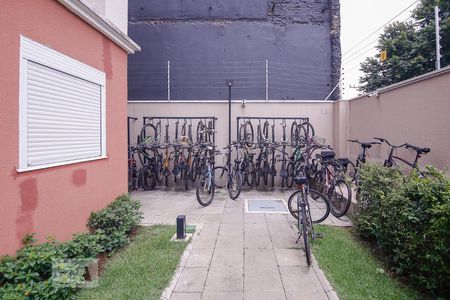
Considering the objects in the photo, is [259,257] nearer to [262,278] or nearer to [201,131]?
[262,278]

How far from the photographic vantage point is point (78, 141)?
13.1ft

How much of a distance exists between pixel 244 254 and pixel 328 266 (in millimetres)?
1019

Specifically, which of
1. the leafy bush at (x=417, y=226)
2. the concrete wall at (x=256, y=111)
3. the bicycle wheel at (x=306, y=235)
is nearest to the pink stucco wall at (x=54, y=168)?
the bicycle wheel at (x=306, y=235)

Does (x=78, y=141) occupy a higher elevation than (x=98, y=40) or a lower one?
lower

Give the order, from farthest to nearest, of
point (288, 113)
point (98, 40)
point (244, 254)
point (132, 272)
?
point (288, 113) < point (98, 40) < point (244, 254) < point (132, 272)

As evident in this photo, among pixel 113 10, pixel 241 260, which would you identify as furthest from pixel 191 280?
pixel 113 10

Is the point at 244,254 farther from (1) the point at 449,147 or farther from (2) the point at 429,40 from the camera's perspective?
(2) the point at 429,40

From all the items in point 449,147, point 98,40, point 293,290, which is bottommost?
point 293,290

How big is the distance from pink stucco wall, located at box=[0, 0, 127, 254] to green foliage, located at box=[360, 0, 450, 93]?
12961mm

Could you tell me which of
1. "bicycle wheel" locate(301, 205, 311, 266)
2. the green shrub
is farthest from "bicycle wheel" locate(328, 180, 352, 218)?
"bicycle wheel" locate(301, 205, 311, 266)

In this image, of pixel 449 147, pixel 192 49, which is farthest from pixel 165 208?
pixel 192 49

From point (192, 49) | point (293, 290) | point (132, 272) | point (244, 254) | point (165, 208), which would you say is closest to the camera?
point (293, 290)

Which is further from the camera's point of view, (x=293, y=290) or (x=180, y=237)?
(x=180, y=237)

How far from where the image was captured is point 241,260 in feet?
11.7
